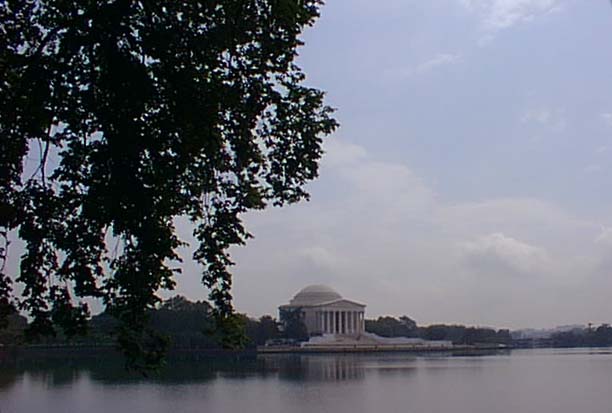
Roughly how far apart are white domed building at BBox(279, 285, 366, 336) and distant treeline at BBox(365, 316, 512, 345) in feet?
24.4

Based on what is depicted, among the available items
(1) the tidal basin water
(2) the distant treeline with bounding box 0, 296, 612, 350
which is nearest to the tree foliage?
(1) the tidal basin water

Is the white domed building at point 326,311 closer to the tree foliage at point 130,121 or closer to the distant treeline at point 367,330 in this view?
the distant treeline at point 367,330

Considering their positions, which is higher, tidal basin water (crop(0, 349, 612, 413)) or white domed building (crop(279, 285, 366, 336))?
white domed building (crop(279, 285, 366, 336))

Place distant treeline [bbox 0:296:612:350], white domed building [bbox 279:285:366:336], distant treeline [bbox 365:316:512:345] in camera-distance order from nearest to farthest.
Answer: distant treeline [bbox 0:296:612:350] → white domed building [bbox 279:285:366:336] → distant treeline [bbox 365:316:512:345]

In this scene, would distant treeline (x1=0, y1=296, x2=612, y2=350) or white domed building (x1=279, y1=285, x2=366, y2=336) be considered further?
white domed building (x1=279, y1=285, x2=366, y2=336)

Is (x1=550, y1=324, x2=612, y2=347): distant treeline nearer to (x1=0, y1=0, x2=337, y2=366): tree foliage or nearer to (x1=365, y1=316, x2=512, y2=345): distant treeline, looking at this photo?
(x1=365, y1=316, x2=512, y2=345): distant treeline

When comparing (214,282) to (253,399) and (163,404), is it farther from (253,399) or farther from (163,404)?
(253,399)

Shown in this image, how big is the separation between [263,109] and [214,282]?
187 centimetres

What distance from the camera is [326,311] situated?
292ft

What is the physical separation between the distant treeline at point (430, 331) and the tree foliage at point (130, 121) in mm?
93393

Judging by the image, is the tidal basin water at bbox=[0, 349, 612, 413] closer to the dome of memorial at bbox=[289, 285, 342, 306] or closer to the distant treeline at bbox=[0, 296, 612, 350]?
the distant treeline at bbox=[0, 296, 612, 350]

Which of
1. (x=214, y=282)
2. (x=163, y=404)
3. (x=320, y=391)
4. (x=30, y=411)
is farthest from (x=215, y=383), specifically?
(x=214, y=282)

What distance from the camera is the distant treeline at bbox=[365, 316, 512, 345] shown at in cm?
10150

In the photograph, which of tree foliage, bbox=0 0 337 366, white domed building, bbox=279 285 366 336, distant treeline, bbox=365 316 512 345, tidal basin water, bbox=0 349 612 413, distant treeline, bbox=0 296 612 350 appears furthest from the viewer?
distant treeline, bbox=365 316 512 345
